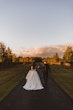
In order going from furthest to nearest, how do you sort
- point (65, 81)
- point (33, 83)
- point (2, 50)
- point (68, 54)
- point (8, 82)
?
point (68, 54), point (2, 50), point (65, 81), point (8, 82), point (33, 83)

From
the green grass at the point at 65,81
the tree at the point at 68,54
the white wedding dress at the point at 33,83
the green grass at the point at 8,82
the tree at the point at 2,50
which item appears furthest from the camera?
the tree at the point at 68,54

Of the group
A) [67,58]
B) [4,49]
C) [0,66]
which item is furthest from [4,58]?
[0,66]

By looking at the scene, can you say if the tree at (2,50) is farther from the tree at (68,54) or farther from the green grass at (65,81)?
the green grass at (65,81)

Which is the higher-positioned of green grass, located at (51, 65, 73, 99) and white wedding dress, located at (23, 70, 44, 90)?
white wedding dress, located at (23, 70, 44, 90)

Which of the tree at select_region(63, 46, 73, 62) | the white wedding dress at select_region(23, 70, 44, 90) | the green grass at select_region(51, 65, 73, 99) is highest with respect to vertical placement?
the tree at select_region(63, 46, 73, 62)

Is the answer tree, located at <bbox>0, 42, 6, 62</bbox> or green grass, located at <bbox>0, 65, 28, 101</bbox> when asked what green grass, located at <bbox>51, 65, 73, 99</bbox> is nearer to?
green grass, located at <bbox>0, 65, 28, 101</bbox>

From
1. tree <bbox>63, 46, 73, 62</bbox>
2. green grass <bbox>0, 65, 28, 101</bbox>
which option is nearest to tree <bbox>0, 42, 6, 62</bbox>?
tree <bbox>63, 46, 73, 62</bbox>

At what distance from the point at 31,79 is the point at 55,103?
25.0 ft

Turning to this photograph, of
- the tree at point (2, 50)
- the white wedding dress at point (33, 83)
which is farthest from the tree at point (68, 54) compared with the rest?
the white wedding dress at point (33, 83)

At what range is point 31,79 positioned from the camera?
1891 centimetres

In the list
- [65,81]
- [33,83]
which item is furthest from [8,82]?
[33,83]

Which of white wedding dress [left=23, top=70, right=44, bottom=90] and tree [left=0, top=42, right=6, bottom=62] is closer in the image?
white wedding dress [left=23, top=70, right=44, bottom=90]

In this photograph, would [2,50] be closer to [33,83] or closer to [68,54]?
[68,54]

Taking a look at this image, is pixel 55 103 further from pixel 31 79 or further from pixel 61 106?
pixel 31 79
